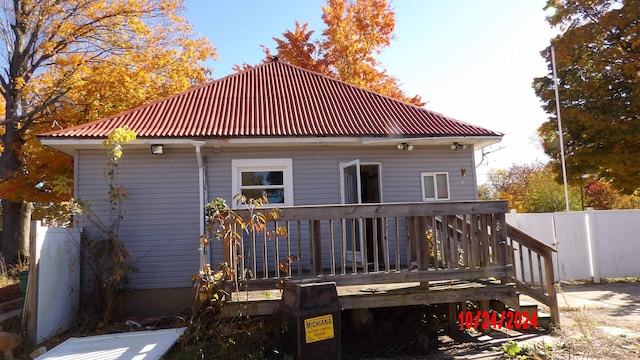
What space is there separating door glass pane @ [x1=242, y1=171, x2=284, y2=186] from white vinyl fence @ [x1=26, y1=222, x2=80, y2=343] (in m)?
3.02

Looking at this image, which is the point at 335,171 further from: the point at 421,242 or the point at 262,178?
the point at 421,242

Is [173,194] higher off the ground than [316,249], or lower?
higher

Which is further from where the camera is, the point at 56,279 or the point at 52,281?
the point at 56,279

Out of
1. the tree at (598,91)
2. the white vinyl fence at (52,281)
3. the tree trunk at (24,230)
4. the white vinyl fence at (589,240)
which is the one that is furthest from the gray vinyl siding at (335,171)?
the tree trunk at (24,230)

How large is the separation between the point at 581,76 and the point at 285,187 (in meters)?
11.8

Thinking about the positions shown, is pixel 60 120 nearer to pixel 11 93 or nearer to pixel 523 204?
pixel 11 93

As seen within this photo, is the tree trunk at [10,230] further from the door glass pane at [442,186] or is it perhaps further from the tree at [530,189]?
the tree at [530,189]

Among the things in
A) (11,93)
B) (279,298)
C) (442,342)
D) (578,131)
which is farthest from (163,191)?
(578,131)

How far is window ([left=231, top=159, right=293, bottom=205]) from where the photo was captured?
8.02m

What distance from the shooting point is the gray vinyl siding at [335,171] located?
313 inches

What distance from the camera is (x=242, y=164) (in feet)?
26.3
